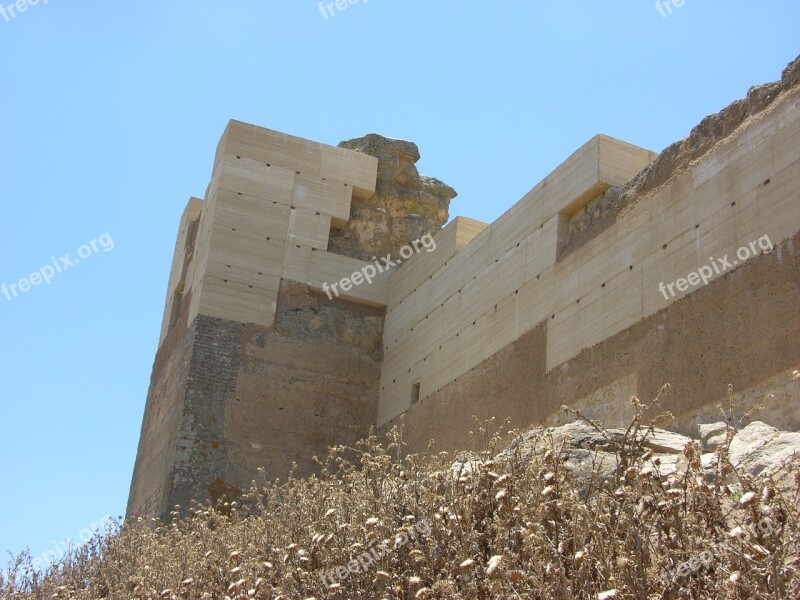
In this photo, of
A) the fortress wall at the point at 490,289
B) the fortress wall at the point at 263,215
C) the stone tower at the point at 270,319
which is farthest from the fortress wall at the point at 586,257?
the fortress wall at the point at 263,215

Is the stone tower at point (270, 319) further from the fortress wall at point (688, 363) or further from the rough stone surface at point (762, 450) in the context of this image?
the rough stone surface at point (762, 450)

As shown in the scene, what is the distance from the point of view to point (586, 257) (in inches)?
452

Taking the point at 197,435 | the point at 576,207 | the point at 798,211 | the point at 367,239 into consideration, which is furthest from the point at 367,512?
the point at 367,239

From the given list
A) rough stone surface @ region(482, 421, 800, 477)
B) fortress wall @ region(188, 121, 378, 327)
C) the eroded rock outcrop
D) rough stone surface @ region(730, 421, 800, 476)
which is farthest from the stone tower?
rough stone surface @ region(730, 421, 800, 476)

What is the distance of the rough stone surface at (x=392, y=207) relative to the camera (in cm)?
1673

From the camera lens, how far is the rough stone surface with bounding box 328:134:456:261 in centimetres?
1673

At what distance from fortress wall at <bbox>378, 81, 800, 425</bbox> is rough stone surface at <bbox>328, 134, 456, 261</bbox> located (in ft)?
4.21

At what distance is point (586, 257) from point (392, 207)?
6215mm

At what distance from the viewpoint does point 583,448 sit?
712 centimetres

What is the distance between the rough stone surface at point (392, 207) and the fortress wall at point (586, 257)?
1.28 meters

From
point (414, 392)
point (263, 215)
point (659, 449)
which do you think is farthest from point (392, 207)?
point (659, 449)

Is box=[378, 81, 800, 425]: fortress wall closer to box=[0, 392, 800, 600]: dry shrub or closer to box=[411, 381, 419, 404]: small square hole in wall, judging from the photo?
box=[411, 381, 419, 404]: small square hole in wall

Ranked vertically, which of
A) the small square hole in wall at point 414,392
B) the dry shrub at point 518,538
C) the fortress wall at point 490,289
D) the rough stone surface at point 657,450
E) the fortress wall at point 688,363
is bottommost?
the dry shrub at point 518,538

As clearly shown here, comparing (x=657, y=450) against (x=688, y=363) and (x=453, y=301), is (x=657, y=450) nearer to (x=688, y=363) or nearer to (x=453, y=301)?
(x=688, y=363)
